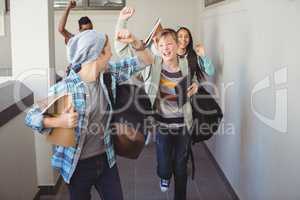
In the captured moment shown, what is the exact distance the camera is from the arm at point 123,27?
2.21 metres

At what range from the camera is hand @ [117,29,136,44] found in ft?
6.84

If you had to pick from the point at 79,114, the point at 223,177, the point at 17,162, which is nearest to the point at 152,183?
the point at 223,177

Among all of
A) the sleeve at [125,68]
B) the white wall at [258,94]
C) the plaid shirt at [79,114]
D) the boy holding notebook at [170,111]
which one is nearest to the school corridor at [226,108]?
the white wall at [258,94]

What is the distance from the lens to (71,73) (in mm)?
1968

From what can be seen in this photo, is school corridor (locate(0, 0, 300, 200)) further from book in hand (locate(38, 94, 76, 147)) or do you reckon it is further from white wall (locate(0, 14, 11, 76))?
white wall (locate(0, 14, 11, 76))

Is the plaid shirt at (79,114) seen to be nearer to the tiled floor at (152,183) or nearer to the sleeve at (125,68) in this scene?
the sleeve at (125,68)

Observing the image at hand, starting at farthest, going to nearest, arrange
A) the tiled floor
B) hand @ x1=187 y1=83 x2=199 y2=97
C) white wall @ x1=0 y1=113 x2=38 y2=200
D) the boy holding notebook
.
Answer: the tiled floor, hand @ x1=187 y1=83 x2=199 y2=97, the boy holding notebook, white wall @ x1=0 y1=113 x2=38 y2=200

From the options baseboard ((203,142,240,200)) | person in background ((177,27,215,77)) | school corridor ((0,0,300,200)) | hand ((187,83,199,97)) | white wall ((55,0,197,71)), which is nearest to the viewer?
school corridor ((0,0,300,200))

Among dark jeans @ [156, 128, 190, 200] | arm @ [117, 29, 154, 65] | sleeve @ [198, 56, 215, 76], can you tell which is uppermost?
arm @ [117, 29, 154, 65]

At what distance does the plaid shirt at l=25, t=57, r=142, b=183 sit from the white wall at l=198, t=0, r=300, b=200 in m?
0.80

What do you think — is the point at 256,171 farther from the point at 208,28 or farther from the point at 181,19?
the point at 181,19

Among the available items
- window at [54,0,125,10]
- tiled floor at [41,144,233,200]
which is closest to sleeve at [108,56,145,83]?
tiled floor at [41,144,233,200]

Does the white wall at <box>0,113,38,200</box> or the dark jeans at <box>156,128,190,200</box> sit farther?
the dark jeans at <box>156,128,190,200</box>

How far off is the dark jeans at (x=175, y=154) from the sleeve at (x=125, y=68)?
95cm
